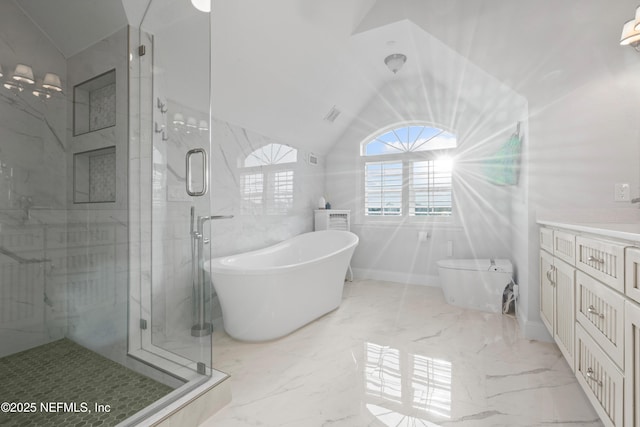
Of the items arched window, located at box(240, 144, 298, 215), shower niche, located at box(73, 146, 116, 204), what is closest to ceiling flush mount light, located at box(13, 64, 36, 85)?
shower niche, located at box(73, 146, 116, 204)

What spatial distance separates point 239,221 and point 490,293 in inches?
100

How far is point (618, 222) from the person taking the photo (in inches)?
78.7

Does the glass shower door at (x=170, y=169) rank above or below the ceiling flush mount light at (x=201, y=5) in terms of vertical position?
below

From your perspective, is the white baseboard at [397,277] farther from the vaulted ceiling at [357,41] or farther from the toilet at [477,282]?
the vaulted ceiling at [357,41]

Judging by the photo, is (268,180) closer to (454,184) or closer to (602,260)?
(454,184)

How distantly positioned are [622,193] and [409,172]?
2192mm

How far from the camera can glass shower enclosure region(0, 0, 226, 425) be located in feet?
5.90

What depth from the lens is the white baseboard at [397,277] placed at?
3794mm

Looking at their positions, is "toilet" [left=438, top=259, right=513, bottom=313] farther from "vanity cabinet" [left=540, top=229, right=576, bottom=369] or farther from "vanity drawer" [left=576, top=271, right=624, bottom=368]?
"vanity drawer" [left=576, top=271, right=624, bottom=368]

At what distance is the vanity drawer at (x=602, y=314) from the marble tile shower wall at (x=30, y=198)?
115 inches

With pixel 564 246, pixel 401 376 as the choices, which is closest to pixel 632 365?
pixel 564 246

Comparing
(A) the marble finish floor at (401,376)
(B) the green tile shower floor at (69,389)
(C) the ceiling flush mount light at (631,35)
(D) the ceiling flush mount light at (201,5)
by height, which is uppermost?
(D) the ceiling flush mount light at (201,5)

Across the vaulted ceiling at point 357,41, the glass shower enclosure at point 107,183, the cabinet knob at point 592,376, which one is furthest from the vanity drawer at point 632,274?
the glass shower enclosure at point 107,183

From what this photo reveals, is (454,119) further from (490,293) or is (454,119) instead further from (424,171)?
(490,293)
